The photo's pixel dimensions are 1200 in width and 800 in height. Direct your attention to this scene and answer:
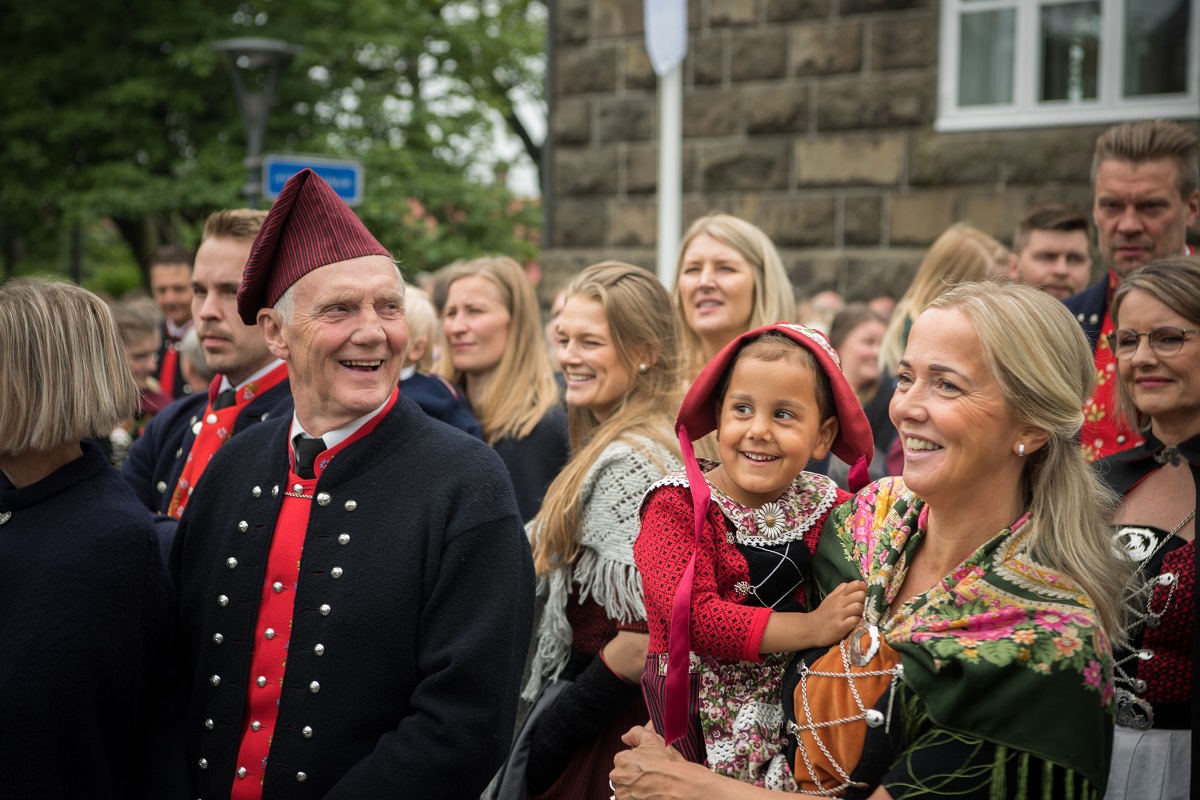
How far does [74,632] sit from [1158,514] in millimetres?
2533

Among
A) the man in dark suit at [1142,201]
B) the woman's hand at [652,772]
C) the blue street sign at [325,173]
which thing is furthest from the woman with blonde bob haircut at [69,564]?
the blue street sign at [325,173]

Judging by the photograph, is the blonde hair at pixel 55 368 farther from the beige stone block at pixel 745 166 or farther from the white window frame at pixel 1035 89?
the white window frame at pixel 1035 89

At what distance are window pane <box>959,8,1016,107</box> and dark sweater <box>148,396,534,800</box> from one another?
20.6 ft

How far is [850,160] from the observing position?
27.0 feet

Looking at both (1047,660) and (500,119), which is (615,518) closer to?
(1047,660)

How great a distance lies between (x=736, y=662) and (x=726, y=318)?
1.80 metres

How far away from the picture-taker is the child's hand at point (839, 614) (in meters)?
2.48

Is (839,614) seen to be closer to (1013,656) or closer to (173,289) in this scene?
(1013,656)

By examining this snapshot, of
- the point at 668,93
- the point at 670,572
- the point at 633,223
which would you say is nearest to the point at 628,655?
the point at 670,572

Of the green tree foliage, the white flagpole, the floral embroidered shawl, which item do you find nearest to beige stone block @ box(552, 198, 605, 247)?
the white flagpole

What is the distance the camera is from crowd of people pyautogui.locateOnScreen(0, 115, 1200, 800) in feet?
7.62

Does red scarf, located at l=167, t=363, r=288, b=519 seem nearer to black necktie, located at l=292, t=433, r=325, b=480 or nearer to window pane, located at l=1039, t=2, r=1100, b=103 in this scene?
black necktie, located at l=292, t=433, r=325, b=480

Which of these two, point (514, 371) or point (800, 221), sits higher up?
point (800, 221)

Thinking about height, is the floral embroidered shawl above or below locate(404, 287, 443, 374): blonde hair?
below
